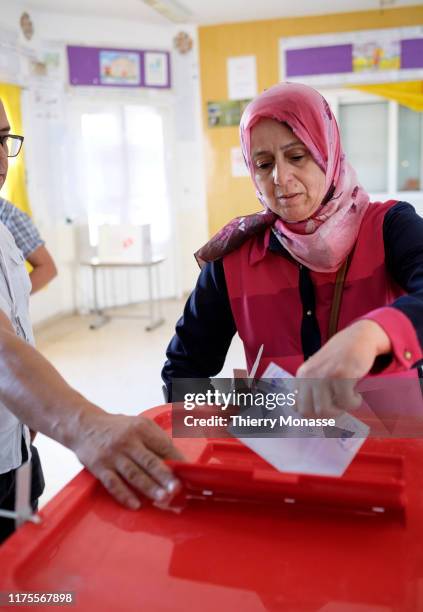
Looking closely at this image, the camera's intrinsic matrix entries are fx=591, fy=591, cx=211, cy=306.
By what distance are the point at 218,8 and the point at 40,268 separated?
4.05 m

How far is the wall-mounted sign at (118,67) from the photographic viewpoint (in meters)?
5.98

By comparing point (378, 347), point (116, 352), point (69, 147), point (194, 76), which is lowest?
point (116, 352)

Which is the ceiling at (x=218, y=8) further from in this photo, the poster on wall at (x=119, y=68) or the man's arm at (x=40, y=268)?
the man's arm at (x=40, y=268)

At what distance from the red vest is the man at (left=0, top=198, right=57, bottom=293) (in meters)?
1.72

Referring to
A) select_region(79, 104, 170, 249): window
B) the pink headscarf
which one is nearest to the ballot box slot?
the pink headscarf

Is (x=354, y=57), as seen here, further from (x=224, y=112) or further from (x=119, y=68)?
(x=119, y=68)

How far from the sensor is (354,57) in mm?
6164

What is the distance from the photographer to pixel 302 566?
2.12 feet

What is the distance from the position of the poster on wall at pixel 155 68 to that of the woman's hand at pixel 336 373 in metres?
6.11

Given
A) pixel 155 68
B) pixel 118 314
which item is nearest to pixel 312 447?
pixel 118 314

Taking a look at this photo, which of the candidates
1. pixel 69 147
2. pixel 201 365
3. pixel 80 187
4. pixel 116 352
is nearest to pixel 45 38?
pixel 69 147

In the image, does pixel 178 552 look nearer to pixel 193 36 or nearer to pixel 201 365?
pixel 201 365

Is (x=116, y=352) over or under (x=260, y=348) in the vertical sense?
under

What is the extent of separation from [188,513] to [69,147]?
5730 millimetres
